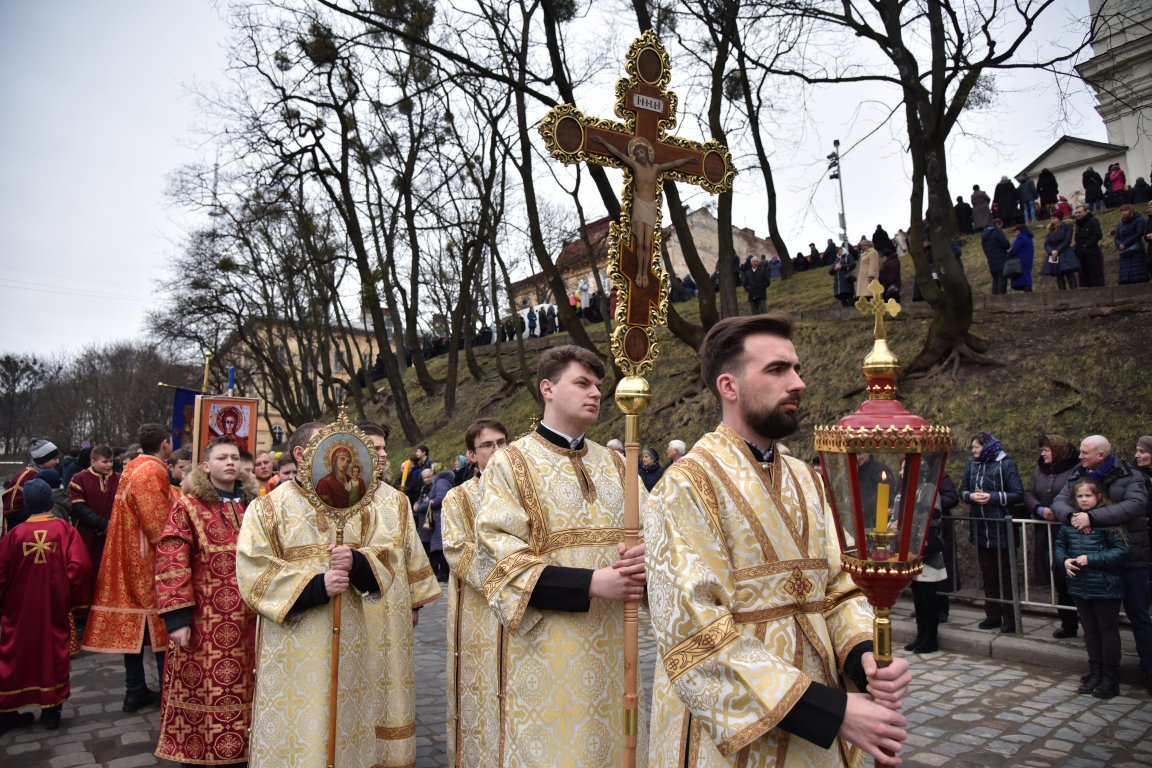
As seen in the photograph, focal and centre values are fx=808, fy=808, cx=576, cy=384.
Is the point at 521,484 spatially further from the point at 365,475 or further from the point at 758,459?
the point at 758,459

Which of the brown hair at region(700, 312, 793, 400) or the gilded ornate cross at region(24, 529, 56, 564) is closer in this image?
the brown hair at region(700, 312, 793, 400)

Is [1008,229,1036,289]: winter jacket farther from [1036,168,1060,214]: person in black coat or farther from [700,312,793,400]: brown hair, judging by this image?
[700,312,793,400]: brown hair

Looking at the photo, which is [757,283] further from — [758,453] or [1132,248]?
[758,453]

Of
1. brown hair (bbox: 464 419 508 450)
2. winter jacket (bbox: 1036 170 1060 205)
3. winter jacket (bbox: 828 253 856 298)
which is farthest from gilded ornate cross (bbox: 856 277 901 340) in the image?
winter jacket (bbox: 1036 170 1060 205)

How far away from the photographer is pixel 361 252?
22859mm

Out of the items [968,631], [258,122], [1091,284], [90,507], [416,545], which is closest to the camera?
Result: [416,545]

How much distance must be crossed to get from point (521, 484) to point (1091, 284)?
14.6 meters

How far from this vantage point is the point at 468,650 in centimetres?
472

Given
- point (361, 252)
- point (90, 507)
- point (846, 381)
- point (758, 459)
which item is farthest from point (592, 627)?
point (361, 252)

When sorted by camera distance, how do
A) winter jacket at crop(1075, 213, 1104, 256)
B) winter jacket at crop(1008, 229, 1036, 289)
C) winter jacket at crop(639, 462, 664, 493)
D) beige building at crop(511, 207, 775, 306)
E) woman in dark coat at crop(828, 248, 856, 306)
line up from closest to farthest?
1. winter jacket at crop(639, 462, 664, 493)
2. winter jacket at crop(1075, 213, 1104, 256)
3. winter jacket at crop(1008, 229, 1036, 289)
4. woman in dark coat at crop(828, 248, 856, 306)
5. beige building at crop(511, 207, 775, 306)

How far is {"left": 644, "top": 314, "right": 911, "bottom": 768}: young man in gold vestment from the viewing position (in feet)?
7.02

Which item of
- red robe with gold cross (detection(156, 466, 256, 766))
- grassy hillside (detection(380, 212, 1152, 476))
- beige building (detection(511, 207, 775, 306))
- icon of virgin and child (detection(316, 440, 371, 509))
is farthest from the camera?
beige building (detection(511, 207, 775, 306))

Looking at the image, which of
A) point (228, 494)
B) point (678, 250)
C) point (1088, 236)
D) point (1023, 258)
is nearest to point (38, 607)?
point (228, 494)

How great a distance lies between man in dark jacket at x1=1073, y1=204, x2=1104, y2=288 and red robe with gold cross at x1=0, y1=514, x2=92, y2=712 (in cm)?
1551
